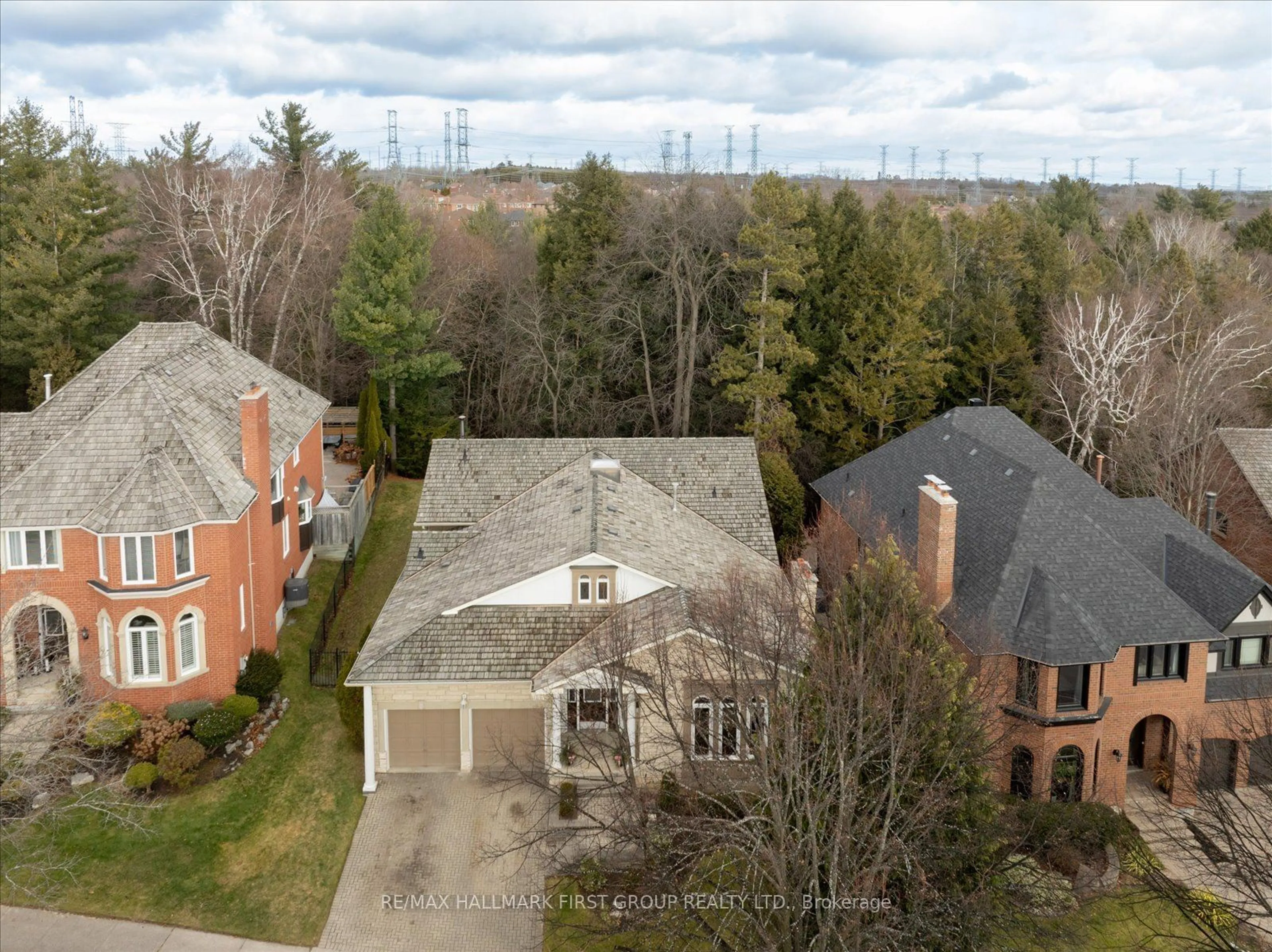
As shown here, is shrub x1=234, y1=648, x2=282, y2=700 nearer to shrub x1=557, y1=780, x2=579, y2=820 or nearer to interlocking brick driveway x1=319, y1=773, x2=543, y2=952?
interlocking brick driveway x1=319, y1=773, x2=543, y2=952

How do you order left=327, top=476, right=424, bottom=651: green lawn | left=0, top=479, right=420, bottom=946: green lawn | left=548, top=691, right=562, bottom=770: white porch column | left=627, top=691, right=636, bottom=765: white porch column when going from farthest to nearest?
1. left=327, top=476, right=424, bottom=651: green lawn
2. left=627, top=691, right=636, bottom=765: white porch column
3. left=548, top=691, right=562, bottom=770: white porch column
4. left=0, top=479, right=420, bottom=946: green lawn

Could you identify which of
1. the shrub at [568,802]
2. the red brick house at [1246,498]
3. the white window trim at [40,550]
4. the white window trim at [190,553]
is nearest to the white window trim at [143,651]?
the white window trim at [190,553]

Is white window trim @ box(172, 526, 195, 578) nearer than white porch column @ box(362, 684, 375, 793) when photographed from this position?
No

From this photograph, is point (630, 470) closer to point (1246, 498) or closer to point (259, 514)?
point (259, 514)

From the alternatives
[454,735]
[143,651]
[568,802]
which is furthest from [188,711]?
[568,802]

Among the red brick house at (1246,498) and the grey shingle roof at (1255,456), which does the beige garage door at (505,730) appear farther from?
the grey shingle roof at (1255,456)

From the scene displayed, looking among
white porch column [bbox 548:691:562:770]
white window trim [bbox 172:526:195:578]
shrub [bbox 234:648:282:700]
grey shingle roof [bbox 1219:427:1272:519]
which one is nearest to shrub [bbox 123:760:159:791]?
shrub [bbox 234:648:282:700]

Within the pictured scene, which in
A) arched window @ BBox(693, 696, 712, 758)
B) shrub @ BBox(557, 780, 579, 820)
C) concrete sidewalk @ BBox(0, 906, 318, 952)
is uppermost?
arched window @ BBox(693, 696, 712, 758)

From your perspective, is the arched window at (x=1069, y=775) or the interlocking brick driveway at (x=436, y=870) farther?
the arched window at (x=1069, y=775)
